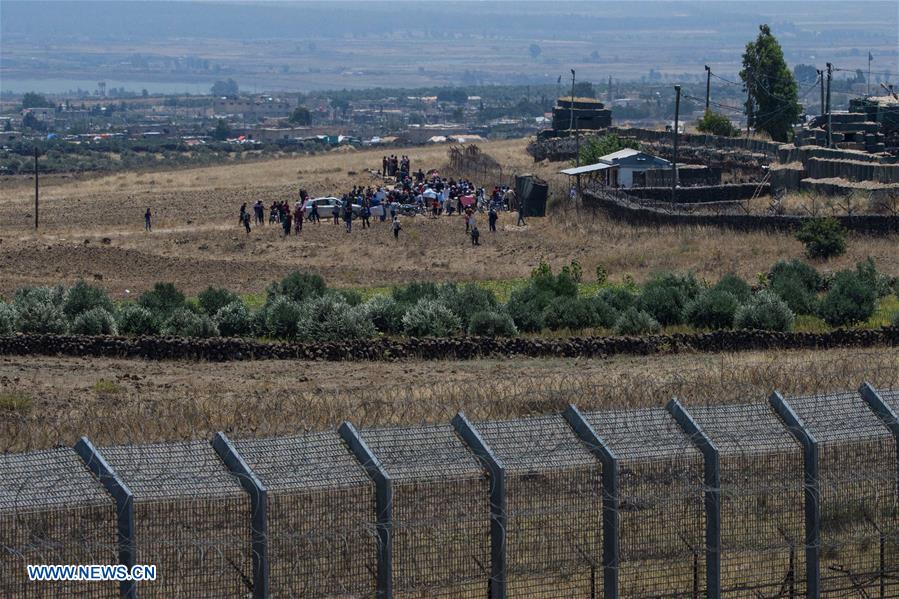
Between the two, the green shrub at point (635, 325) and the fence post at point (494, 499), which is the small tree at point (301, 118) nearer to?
the green shrub at point (635, 325)

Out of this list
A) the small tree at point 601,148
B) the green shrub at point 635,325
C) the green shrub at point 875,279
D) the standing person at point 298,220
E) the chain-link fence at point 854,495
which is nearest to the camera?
the chain-link fence at point 854,495

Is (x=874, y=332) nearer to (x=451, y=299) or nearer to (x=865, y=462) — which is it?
(x=451, y=299)

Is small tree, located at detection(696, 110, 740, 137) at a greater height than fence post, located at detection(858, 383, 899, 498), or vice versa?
small tree, located at detection(696, 110, 740, 137)

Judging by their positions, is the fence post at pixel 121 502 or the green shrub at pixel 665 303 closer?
the fence post at pixel 121 502

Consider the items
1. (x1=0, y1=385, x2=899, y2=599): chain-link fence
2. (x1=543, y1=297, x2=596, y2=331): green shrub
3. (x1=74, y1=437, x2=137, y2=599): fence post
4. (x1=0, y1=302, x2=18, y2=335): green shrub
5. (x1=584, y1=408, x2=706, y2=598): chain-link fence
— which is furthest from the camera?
(x1=543, y1=297, x2=596, y2=331): green shrub

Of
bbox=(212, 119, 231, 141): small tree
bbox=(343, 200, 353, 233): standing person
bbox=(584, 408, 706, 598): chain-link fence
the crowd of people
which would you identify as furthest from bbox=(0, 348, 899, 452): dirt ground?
bbox=(212, 119, 231, 141): small tree

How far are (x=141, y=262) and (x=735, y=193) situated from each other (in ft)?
63.9

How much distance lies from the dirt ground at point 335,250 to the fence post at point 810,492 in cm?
2775

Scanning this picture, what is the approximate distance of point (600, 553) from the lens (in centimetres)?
1105

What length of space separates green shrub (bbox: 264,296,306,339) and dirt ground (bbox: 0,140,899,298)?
934 cm

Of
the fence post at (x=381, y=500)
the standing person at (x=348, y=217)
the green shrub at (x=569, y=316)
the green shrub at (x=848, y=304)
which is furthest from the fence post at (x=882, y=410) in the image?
the standing person at (x=348, y=217)

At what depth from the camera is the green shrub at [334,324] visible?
28.3m

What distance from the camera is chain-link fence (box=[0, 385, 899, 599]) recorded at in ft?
31.9

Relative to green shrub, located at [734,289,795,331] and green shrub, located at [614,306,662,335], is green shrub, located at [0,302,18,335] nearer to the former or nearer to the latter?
green shrub, located at [614,306,662,335]
